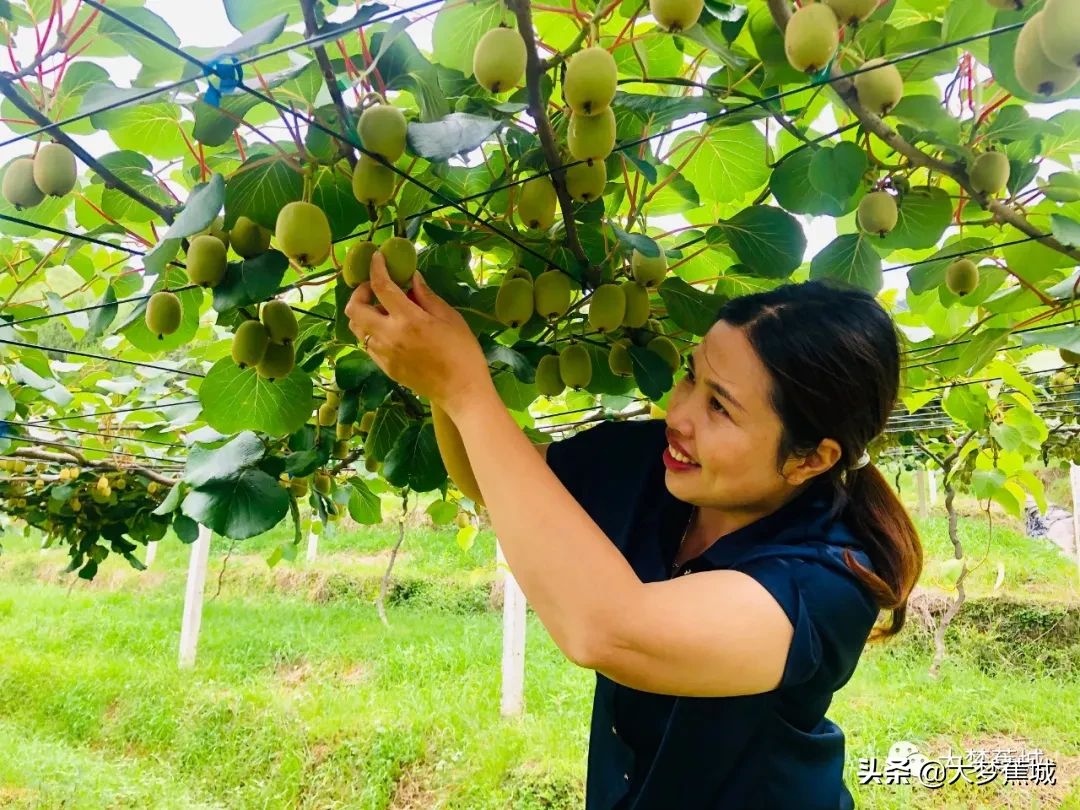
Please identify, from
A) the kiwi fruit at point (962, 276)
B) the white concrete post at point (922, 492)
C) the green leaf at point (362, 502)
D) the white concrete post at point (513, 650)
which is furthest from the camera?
the white concrete post at point (922, 492)

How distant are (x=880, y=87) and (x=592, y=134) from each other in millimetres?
275

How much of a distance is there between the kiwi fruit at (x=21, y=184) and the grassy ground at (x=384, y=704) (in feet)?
10.1

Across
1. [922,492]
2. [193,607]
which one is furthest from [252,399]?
[922,492]

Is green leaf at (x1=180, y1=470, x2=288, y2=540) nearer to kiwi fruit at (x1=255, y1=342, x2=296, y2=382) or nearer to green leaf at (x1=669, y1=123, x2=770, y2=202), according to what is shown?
kiwi fruit at (x1=255, y1=342, x2=296, y2=382)

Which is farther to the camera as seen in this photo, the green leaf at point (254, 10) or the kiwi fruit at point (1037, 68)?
the green leaf at point (254, 10)

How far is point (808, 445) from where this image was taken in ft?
3.05

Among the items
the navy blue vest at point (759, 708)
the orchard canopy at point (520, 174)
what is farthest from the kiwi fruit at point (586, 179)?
the navy blue vest at point (759, 708)

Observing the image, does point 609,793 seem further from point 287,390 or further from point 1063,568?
point 1063,568

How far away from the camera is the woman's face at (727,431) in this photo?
90cm

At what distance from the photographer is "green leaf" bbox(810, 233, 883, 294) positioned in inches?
41.8

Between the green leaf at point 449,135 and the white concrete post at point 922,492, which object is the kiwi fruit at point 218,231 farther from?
the white concrete post at point 922,492

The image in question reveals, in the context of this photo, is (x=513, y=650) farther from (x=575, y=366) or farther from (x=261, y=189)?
(x=261, y=189)

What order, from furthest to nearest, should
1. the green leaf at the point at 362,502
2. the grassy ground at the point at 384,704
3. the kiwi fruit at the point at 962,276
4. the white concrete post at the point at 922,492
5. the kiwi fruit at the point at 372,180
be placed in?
the white concrete post at the point at 922,492 → the grassy ground at the point at 384,704 → the green leaf at the point at 362,502 → the kiwi fruit at the point at 962,276 → the kiwi fruit at the point at 372,180

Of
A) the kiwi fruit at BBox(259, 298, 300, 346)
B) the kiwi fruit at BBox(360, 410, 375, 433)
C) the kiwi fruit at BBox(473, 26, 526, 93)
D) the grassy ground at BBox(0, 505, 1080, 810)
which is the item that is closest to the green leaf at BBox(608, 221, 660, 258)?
the kiwi fruit at BBox(473, 26, 526, 93)
